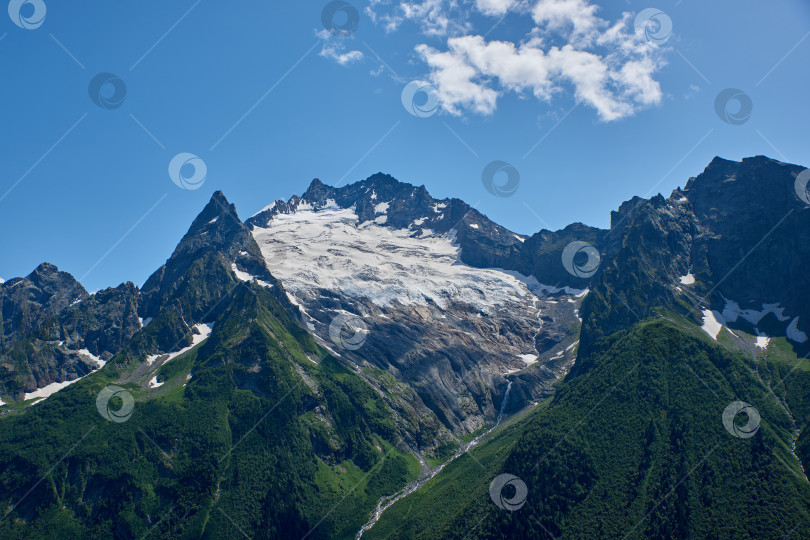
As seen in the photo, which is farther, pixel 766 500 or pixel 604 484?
pixel 604 484

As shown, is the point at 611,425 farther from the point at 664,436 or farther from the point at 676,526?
the point at 676,526

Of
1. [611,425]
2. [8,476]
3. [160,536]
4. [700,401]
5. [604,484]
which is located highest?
[700,401]

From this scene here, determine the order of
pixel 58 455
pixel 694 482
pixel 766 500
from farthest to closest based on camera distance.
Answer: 1. pixel 58 455
2. pixel 694 482
3. pixel 766 500

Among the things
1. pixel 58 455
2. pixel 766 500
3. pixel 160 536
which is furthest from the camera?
pixel 58 455

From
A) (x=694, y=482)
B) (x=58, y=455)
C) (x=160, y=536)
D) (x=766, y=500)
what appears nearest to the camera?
(x=766, y=500)

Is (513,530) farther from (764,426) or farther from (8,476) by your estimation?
(8,476)

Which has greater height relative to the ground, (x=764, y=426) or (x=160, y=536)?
(x=764, y=426)

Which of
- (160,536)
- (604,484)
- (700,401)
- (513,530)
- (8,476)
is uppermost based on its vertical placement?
(700,401)

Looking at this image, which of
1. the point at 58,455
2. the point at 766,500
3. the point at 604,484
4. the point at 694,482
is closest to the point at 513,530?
the point at 604,484

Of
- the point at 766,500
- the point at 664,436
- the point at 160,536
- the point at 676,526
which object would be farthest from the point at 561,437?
Answer: the point at 160,536
